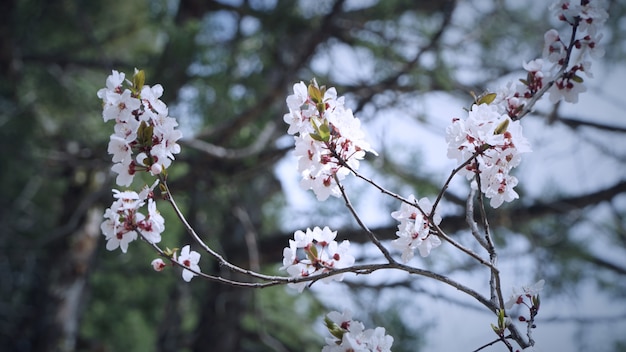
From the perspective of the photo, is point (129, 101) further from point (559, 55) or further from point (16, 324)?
point (16, 324)

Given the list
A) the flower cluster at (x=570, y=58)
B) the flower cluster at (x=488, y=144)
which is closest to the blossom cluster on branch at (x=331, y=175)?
the flower cluster at (x=488, y=144)

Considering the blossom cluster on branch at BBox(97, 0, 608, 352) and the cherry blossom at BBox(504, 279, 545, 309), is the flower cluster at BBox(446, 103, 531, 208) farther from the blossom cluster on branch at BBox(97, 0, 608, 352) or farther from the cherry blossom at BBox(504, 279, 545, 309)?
the cherry blossom at BBox(504, 279, 545, 309)

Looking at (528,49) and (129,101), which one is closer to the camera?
(129,101)

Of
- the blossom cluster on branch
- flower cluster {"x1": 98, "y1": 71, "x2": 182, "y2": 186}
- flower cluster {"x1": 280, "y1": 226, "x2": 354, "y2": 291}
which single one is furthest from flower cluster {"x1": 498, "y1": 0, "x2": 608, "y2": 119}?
flower cluster {"x1": 98, "y1": 71, "x2": 182, "y2": 186}

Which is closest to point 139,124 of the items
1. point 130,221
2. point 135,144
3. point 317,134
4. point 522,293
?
point 135,144

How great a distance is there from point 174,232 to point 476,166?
3944 mm

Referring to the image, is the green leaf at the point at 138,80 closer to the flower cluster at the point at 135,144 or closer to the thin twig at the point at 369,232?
the flower cluster at the point at 135,144

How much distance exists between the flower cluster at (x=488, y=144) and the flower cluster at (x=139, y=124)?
1.52ft

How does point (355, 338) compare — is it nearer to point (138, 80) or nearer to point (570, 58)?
point (138, 80)

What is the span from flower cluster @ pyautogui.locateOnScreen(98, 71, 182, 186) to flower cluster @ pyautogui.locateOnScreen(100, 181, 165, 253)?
0.05m

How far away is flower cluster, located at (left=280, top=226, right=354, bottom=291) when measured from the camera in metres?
0.94

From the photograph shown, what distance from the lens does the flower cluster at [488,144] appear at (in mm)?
851

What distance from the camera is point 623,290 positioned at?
12.4 ft

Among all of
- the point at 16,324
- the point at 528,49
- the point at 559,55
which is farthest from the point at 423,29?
the point at 16,324
